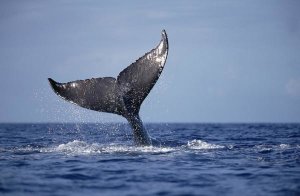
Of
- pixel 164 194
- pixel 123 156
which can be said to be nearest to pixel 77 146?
pixel 123 156

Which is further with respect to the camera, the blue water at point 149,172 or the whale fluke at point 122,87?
the whale fluke at point 122,87

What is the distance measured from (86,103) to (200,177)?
3.38m

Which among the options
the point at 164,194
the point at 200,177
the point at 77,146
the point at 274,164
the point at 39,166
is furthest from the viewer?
the point at 77,146

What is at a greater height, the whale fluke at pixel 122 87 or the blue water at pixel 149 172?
the whale fluke at pixel 122 87

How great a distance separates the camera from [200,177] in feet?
28.2

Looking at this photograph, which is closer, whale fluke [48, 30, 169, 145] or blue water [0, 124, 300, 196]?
blue water [0, 124, 300, 196]

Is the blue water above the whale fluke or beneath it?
beneath

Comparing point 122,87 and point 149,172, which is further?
point 122,87

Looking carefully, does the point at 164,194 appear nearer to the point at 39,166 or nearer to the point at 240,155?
the point at 39,166

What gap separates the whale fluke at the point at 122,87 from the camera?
10.3 m

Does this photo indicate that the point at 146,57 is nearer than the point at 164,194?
No

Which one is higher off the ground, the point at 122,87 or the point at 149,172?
the point at 122,87

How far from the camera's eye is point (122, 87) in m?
10.7

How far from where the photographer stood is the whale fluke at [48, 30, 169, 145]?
10.3 metres
